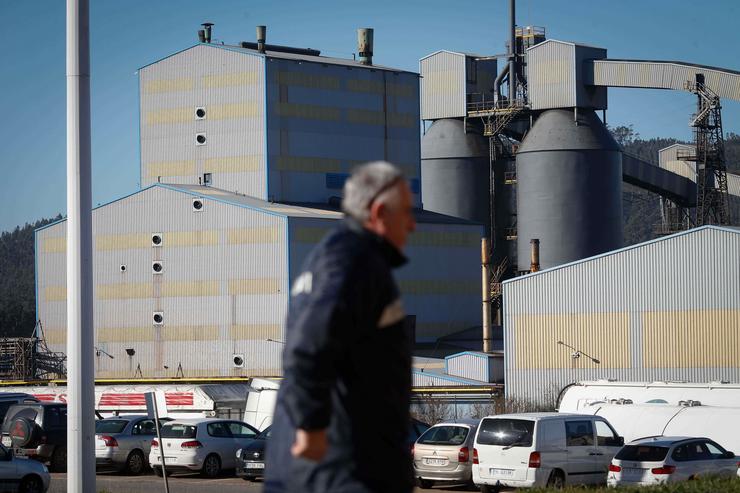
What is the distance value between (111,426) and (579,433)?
12829 mm

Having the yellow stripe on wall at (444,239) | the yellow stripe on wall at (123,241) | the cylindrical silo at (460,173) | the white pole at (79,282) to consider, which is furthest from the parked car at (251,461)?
the cylindrical silo at (460,173)

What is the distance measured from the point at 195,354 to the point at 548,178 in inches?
962

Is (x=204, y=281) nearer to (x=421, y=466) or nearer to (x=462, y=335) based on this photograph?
(x=462, y=335)

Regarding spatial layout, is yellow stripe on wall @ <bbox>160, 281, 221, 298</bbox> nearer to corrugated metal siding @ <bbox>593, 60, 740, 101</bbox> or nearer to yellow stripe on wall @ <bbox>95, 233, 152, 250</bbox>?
yellow stripe on wall @ <bbox>95, 233, 152, 250</bbox>

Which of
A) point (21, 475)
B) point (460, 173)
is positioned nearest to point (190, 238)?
point (460, 173)

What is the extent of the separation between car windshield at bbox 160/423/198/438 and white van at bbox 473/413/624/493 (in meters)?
8.30

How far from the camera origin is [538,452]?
23594 mm

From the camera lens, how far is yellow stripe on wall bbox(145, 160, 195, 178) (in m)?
68.4

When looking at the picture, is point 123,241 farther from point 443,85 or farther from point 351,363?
point 351,363

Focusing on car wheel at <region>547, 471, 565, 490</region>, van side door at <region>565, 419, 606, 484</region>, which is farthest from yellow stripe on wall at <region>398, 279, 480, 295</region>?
car wheel at <region>547, 471, 565, 490</region>

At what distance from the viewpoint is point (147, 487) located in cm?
2661

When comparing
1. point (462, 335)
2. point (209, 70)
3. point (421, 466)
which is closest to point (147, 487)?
point (421, 466)

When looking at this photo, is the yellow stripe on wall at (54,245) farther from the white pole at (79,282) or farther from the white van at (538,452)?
the white pole at (79,282)

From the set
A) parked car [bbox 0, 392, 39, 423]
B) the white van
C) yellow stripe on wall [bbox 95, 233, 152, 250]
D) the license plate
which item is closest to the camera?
the white van
